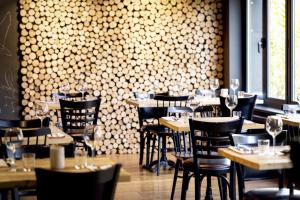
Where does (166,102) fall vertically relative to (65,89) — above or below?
below

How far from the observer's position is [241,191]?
4.46m

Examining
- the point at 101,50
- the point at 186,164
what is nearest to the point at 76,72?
the point at 101,50

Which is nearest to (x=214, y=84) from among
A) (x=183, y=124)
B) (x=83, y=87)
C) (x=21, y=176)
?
(x=83, y=87)

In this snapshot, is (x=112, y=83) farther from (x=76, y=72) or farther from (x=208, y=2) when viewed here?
(x=208, y=2)

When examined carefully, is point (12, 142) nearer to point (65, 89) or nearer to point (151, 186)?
point (151, 186)

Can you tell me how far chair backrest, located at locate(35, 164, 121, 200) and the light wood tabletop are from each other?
A: 3.56 feet

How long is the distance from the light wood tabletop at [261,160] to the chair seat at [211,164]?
1.00 meters

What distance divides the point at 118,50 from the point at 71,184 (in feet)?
20.9

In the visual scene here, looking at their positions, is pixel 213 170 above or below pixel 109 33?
below

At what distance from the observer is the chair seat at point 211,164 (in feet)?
16.5

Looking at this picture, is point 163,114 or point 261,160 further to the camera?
point 163,114

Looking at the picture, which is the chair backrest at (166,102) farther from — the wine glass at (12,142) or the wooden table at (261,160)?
the wine glass at (12,142)

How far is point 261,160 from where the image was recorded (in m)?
3.69

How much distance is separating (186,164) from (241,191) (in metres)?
0.89
